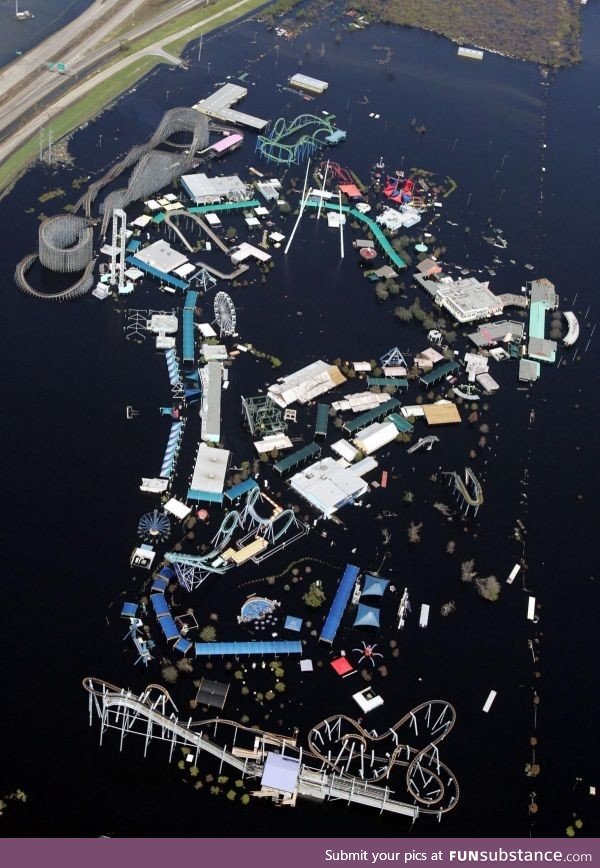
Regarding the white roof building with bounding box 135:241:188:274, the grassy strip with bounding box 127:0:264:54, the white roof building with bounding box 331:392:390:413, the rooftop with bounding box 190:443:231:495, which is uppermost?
the grassy strip with bounding box 127:0:264:54

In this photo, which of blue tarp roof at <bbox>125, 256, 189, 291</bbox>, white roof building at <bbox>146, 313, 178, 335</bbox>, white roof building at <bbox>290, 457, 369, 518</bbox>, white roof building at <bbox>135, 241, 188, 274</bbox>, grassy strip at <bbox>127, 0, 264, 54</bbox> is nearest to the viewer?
white roof building at <bbox>290, 457, 369, 518</bbox>

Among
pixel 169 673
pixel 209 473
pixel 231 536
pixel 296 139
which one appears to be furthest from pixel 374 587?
pixel 296 139

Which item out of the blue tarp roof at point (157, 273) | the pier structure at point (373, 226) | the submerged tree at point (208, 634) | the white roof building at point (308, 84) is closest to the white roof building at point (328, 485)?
the submerged tree at point (208, 634)

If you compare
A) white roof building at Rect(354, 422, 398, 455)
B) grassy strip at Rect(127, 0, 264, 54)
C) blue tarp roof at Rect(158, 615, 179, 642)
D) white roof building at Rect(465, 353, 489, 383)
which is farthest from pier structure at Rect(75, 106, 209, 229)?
blue tarp roof at Rect(158, 615, 179, 642)

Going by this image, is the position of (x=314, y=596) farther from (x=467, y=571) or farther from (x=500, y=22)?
(x=500, y=22)

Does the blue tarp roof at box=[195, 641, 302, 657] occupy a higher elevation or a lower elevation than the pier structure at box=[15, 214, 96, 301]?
lower

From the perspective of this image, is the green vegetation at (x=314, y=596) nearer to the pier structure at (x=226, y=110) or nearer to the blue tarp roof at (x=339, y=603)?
the blue tarp roof at (x=339, y=603)

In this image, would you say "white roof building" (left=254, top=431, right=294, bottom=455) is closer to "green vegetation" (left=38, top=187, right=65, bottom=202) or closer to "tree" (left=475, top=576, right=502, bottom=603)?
"tree" (left=475, top=576, right=502, bottom=603)
